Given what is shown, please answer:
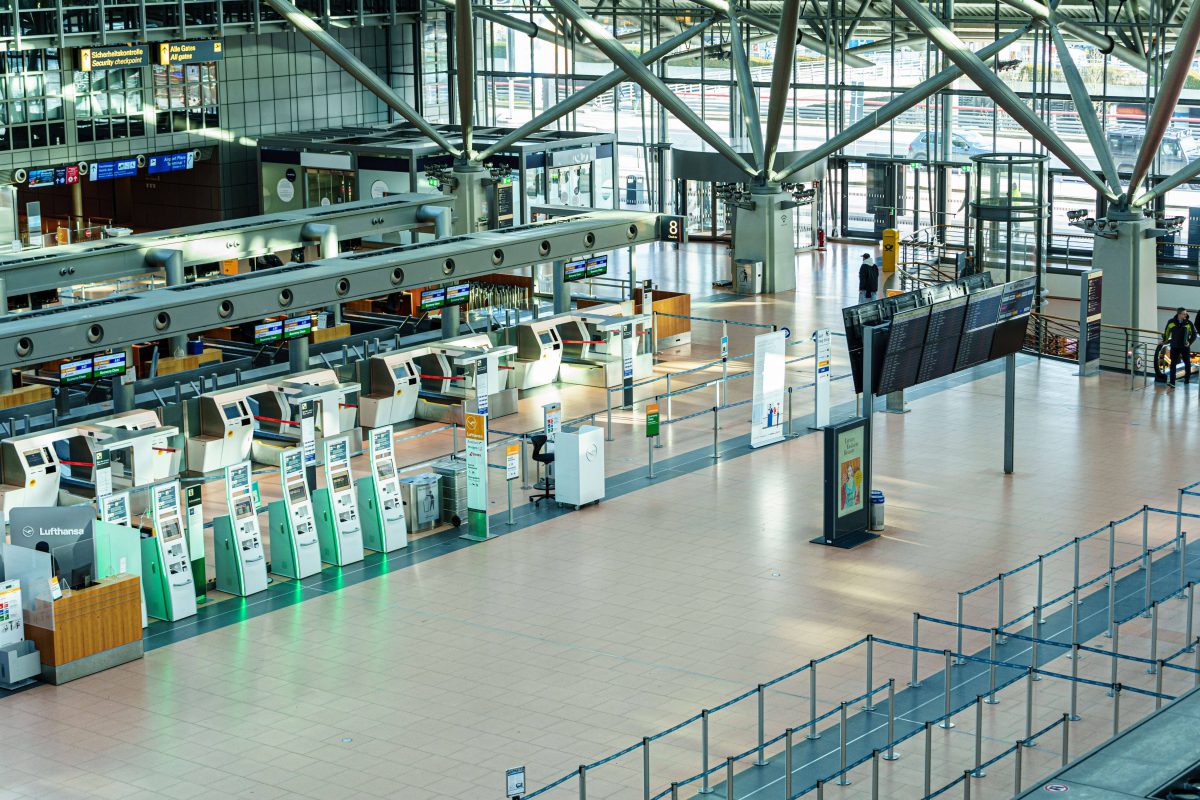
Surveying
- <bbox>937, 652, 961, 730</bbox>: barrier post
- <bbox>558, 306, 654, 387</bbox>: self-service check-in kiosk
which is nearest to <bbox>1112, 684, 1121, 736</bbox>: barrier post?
<bbox>937, 652, 961, 730</bbox>: barrier post

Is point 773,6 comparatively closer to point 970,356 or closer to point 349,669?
point 970,356

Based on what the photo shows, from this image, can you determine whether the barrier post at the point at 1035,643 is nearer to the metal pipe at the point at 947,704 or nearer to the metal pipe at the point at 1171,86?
the metal pipe at the point at 947,704

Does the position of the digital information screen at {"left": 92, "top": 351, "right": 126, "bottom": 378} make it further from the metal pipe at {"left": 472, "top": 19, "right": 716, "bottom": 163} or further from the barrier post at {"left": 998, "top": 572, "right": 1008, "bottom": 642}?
the metal pipe at {"left": 472, "top": 19, "right": 716, "bottom": 163}

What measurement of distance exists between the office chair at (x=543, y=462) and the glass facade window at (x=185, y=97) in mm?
21750

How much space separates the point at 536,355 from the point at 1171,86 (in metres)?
11.3

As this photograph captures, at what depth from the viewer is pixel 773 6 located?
1734 inches

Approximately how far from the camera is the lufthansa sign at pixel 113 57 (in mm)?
38062

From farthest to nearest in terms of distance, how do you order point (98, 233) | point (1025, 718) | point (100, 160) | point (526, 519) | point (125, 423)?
point (98, 233) < point (100, 160) < point (125, 423) < point (526, 519) < point (1025, 718)

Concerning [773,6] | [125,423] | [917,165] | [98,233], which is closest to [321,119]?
[98,233]

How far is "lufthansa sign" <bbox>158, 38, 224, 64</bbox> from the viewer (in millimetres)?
39625

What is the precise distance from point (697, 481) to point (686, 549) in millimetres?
2943

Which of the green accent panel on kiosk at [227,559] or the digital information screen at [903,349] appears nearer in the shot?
the green accent panel on kiosk at [227,559]

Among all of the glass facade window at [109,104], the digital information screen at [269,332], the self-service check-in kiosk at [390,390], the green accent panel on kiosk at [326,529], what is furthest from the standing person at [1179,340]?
the glass facade window at [109,104]

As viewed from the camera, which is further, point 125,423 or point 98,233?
point 98,233
